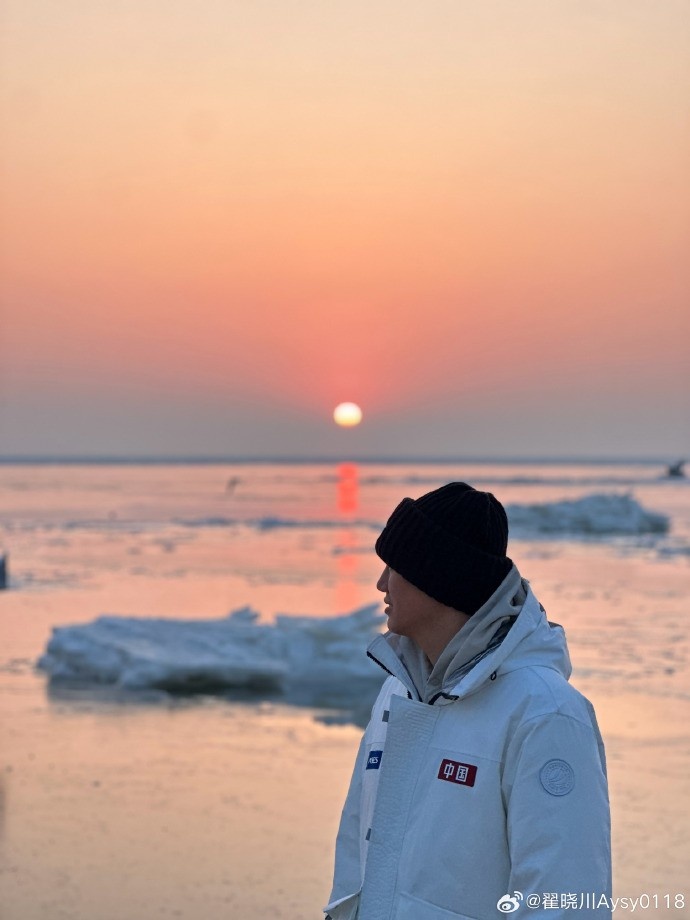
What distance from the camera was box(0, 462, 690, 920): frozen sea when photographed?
20.9 feet

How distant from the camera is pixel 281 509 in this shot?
4456 centimetres

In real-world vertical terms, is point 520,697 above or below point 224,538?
above

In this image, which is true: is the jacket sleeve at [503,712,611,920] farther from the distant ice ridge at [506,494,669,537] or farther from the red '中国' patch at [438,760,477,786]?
the distant ice ridge at [506,494,669,537]

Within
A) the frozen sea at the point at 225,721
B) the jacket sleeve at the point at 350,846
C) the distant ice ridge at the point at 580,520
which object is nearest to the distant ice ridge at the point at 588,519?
the distant ice ridge at the point at 580,520

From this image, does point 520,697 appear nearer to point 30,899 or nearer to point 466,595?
point 466,595

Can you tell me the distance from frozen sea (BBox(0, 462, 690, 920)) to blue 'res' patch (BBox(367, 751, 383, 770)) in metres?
3.91

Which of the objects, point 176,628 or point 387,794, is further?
point 176,628

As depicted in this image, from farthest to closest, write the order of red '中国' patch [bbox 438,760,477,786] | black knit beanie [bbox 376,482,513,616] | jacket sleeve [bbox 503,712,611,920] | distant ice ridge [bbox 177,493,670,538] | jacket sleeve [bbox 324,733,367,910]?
1. distant ice ridge [bbox 177,493,670,538]
2. jacket sleeve [bbox 324,733,367,910]
3. black knit beanie [bbox 376,482,513,616]
4. red '中国' patch [bbox 438,760,477,786]
5. jacket sleeve [bbox 503,712,611,920]

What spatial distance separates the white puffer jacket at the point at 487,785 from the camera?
200cm

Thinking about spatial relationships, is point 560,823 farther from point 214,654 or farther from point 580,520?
point 580,520

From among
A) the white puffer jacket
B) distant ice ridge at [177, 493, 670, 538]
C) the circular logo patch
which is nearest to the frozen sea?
the white puffer jacket

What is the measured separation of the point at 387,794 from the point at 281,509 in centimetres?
4241

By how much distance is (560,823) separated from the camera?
1.99m

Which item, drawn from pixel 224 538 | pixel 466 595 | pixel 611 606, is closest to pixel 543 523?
pixel 224 538
